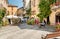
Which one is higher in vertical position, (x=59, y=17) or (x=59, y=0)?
(x=59, y=0)

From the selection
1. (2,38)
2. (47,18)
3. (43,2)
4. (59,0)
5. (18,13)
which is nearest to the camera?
(2,38)

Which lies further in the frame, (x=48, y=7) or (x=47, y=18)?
(x=47, y=18)

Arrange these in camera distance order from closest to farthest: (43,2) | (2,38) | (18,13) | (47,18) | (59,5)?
(2,38) < (59,5) < (43,2) < (47,18) < (18,13)

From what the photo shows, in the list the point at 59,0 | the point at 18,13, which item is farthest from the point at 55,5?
the point at 18,13

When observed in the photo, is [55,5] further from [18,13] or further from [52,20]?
[18,13]

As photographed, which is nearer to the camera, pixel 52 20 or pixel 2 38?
pixel 2 38

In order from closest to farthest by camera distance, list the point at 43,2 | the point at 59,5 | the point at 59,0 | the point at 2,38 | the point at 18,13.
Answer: the point at 2,38
the point at 59,5
the point at 59,0
the point at 43,2
the point at 18,13

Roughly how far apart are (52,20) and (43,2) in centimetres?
414

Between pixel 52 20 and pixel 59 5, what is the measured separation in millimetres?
5448

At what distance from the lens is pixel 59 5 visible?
1391 inches

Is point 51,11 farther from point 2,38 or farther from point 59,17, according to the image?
point 2,38

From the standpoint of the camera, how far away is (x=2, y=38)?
18531mm

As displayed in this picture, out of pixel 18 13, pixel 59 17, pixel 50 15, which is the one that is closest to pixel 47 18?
pixel 50 15

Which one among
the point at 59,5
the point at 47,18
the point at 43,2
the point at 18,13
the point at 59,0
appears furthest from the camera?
the point at 18,13
